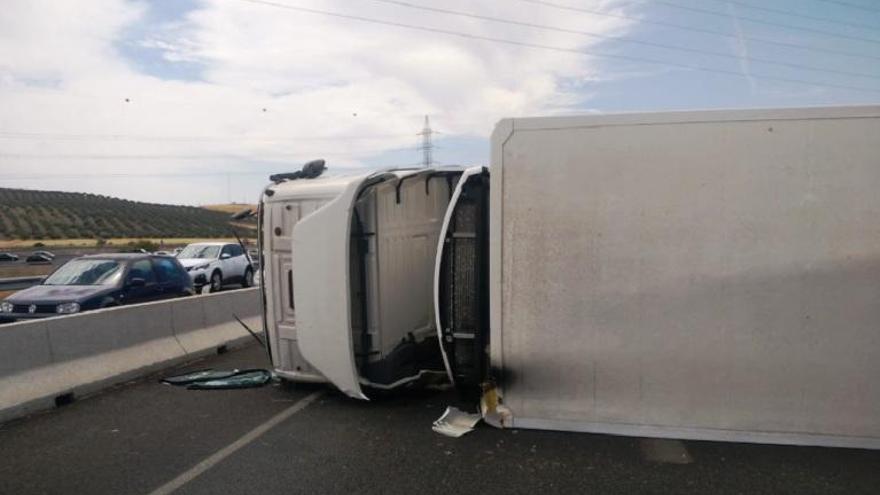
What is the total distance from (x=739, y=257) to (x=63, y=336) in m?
6.52

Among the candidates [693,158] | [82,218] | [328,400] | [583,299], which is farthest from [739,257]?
[82,218]

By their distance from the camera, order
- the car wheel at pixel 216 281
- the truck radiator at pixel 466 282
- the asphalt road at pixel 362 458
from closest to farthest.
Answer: the asphalt road at pixel 362 458, the truck radiator at pixel 466 282, the car wheel at pixel 216 281

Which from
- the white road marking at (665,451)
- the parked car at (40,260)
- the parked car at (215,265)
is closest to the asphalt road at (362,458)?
the white road marking at (665,451)

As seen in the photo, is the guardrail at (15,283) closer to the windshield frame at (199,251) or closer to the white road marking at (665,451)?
the windshield frame at (199,251)

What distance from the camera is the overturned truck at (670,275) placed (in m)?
4.79

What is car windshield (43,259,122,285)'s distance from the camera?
416 inches

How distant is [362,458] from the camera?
4.92 meters

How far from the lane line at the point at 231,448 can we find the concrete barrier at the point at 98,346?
7.62 ft

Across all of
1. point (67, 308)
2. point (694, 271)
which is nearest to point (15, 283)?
point (67, 308)

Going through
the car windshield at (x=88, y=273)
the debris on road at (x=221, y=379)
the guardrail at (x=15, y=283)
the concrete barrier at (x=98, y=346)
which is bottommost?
the guardrail at (x=15, y=283)

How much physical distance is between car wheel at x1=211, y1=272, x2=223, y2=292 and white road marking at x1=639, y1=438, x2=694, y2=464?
17.4 metres

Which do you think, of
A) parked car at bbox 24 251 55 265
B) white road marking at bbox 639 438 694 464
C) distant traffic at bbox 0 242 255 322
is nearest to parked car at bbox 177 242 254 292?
distant traffic at bbox 0 242 255 322

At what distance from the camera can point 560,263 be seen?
522 centimetres

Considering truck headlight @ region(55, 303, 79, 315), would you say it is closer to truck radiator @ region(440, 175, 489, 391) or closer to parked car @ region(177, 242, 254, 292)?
truck radiator @ region(440, 175, 489, 391)
